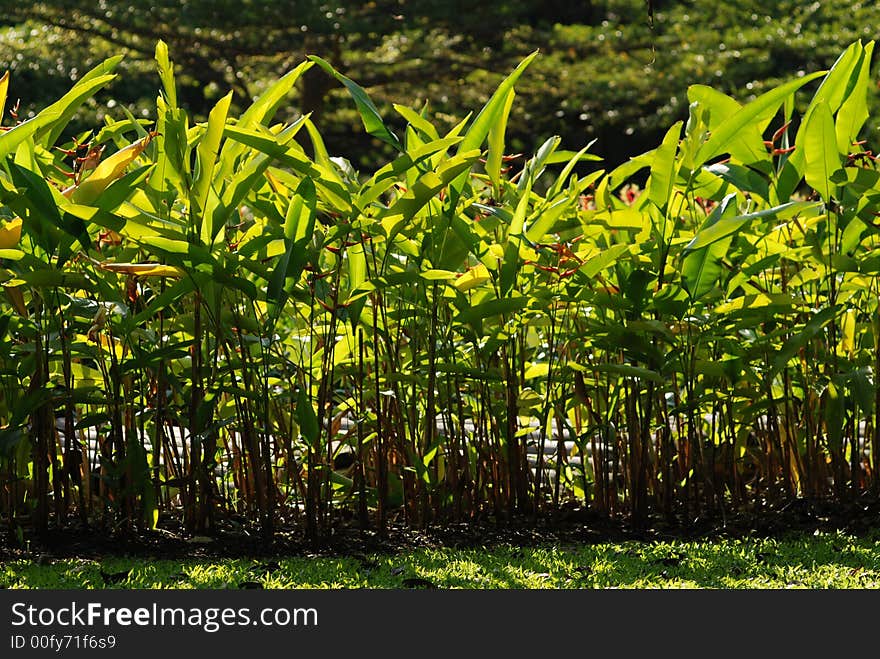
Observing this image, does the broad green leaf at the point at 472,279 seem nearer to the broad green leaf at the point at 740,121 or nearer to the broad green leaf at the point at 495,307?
the broad green leaf at the point at 495,307

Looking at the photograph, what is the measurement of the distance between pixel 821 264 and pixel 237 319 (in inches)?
37.3

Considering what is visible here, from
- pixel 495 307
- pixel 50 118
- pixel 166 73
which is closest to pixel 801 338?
pixel 495 307

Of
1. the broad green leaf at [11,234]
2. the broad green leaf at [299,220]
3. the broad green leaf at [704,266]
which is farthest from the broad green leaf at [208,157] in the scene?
the broad green leaf at [704,266]

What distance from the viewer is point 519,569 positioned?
1.61m

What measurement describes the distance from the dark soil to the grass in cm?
5

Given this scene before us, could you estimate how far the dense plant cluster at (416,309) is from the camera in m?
1.60

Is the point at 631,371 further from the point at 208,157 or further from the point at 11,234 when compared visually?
the point at 11,234

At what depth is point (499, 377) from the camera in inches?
69.7

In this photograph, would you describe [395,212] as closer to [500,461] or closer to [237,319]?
[237,319]

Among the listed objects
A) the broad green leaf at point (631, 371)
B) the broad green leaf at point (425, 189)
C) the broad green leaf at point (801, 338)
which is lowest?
the broad green leaf at point (631, 371)

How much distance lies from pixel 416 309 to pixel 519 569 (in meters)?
0.44

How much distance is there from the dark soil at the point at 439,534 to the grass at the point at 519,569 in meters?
0.05

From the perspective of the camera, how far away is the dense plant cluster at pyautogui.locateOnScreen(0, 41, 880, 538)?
160 cm

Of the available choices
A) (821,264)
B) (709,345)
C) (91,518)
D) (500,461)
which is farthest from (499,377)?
(91,518)
